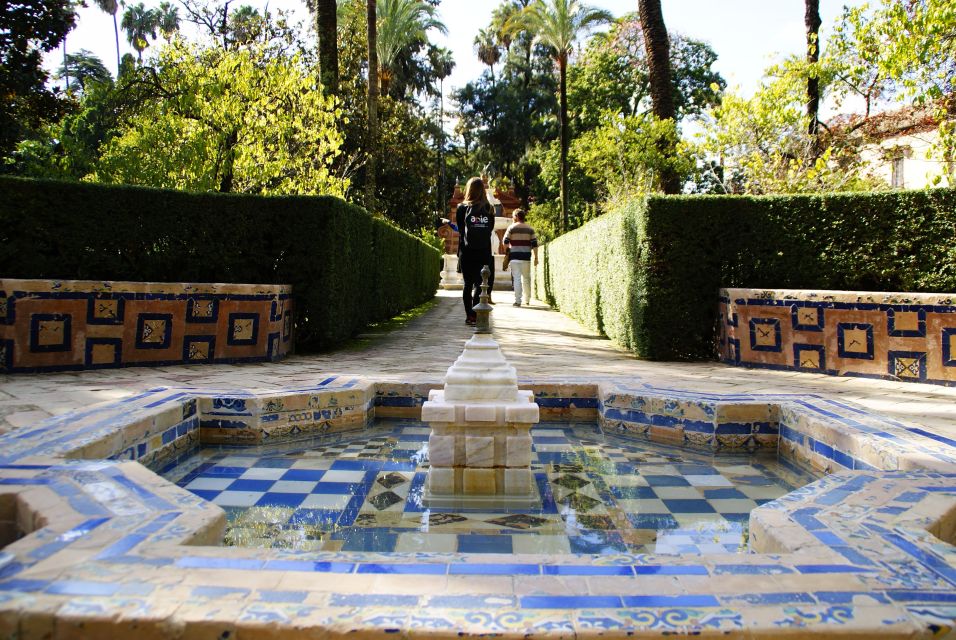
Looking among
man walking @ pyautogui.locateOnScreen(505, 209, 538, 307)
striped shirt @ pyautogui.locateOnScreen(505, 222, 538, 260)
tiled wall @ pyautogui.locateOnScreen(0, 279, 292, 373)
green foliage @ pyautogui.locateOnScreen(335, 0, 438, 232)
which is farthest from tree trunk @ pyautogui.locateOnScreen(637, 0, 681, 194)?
green foliage @ pyautogui.locateOnScreen(335, 0, 438, 232)

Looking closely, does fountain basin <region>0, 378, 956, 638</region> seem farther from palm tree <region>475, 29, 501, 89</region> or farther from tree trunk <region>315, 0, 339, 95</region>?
palm tree <region>475, 29, 501, 89</region>

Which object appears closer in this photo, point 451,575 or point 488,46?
point 451,575

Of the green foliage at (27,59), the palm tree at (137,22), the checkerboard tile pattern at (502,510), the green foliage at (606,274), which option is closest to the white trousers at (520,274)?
the green foliage at (606,274)

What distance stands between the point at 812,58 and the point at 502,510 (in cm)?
1473

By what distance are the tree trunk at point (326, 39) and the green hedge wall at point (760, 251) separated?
696 centimetres

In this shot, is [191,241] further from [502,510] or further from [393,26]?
[393,26]

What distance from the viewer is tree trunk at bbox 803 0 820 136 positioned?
45.6 feet

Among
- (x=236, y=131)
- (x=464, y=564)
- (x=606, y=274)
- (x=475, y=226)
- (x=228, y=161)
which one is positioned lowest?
(x=464, y=564)

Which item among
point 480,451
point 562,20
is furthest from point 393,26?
point 480,451

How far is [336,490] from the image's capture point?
10.8 feet

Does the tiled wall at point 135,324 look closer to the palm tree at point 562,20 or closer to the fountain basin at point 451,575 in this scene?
the fountain basin at point 451,575

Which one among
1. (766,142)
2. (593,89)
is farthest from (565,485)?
(593,89)

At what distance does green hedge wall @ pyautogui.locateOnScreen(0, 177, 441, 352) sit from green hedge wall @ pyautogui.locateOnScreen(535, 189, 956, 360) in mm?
3423

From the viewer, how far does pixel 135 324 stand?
6.21 m
